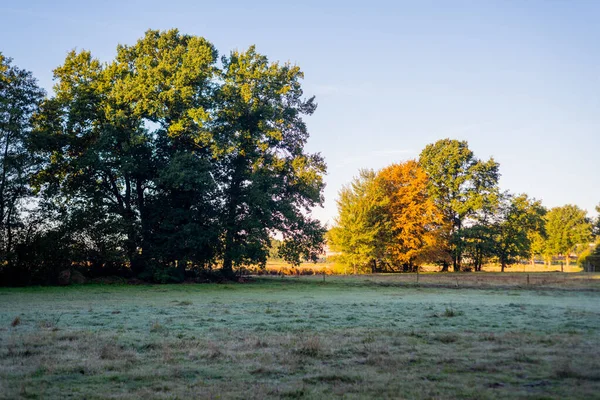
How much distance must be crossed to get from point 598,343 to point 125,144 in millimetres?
33416

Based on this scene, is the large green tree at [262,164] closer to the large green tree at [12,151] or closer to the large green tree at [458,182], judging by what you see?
the large green tree at [12,151]

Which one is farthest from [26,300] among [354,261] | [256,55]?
[354,261]

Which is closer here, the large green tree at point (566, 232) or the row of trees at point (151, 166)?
the row of trees at point (151, 166)

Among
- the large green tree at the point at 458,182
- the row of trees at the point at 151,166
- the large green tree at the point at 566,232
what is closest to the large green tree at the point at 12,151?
the row of trees at the point at 151,166

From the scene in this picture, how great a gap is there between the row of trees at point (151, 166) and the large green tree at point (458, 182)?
31.6m

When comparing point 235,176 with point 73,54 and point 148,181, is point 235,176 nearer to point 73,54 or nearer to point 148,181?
point 148,181

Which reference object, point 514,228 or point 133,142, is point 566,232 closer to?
point 514,228

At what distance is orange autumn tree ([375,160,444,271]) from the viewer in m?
64.2

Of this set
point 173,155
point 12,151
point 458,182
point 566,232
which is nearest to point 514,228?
point 458,182

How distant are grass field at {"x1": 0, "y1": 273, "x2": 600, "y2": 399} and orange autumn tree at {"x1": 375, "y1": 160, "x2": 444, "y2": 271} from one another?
45998 millimetres

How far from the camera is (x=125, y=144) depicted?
37.3 m

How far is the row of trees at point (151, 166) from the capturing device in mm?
35719

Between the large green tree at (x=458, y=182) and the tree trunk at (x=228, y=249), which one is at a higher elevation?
the large green tree at (x=458, y=182)

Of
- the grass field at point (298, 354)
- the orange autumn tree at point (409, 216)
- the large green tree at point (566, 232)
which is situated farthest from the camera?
the large green tree at point (566, 232)
